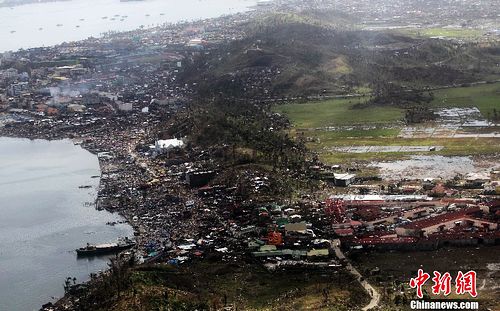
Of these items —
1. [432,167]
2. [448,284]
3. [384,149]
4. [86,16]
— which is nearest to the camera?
[448,284]

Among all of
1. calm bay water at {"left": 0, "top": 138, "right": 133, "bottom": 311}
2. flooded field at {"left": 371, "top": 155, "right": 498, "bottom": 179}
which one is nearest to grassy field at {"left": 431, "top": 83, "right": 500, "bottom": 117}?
→ flooded field at {"left": 371, "top": 155, "right": 498, "bottom": 179}

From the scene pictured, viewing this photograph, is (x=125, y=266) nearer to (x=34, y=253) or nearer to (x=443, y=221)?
(x=34, y=253)

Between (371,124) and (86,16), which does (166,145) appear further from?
(86,16)

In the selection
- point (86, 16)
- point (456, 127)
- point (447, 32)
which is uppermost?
point (86, 16)

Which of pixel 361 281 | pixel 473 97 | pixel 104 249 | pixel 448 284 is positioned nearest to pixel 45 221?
pixel 104 249

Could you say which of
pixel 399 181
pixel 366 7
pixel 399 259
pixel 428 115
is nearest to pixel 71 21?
pixel 366 7

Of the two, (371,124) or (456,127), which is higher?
(371,124)

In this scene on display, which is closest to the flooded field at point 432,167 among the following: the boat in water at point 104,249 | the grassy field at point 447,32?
the boat in water at point 104,249
